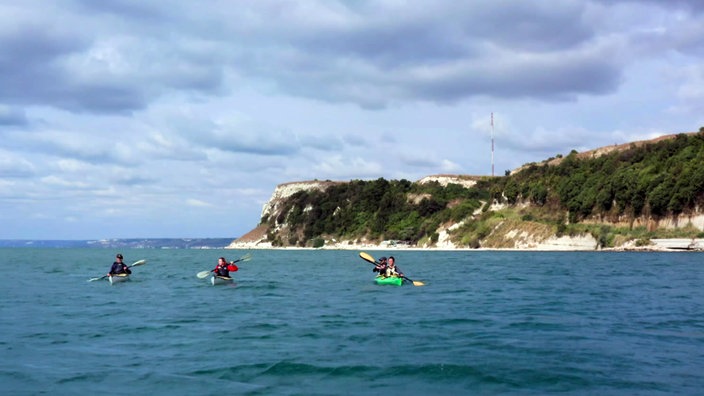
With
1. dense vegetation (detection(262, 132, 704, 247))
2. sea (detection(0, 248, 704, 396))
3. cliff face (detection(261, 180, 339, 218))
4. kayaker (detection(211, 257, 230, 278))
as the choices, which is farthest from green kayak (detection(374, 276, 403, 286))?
cliff face (detection(261, 180, 339, 218))

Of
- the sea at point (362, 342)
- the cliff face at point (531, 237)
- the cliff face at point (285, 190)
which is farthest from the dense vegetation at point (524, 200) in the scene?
the sea at point (362, 342)

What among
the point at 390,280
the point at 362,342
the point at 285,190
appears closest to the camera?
the point at 362,342

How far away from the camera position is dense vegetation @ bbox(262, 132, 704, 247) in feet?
288

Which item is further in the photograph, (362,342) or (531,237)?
(531,237)

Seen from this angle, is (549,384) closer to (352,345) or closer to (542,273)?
(352,345)

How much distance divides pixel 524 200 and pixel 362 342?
98976mm

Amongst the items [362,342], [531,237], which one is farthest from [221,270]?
[531,237]

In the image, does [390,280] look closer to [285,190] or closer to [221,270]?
[221,270]

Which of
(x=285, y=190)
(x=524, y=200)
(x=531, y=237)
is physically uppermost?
(x=285, y=190)

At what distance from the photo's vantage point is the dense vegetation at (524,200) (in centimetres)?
8781

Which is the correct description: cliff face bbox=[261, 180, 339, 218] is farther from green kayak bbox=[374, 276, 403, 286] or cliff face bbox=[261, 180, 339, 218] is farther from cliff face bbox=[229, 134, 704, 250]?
green kayak bbox=[374, 276, 403, 286]

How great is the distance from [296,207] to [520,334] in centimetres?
15106

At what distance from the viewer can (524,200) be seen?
112 metres

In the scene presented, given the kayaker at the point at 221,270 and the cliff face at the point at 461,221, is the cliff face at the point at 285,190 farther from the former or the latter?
the kayaker at the point at 221,270
